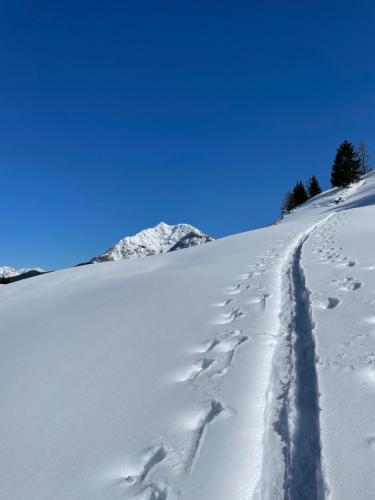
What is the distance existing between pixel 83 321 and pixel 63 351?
155cm

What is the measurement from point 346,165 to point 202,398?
58.5 meters

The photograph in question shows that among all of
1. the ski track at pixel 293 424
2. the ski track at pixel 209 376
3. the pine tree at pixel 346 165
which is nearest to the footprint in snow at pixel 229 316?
the ski track at pixel 209 376

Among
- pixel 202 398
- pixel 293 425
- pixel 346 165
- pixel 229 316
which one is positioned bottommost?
pixel 293 425

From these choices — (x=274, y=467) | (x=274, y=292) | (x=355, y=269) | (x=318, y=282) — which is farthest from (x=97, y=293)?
(x=274, y=467)

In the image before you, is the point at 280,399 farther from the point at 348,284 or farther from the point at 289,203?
the point at 289,203

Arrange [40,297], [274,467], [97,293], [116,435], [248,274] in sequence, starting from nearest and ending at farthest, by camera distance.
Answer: [274,467] → [116,435] → [248,274] → [97,293] → [40,297]

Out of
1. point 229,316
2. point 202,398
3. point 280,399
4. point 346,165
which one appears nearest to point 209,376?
point 202,398

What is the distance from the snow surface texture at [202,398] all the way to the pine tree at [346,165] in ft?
175

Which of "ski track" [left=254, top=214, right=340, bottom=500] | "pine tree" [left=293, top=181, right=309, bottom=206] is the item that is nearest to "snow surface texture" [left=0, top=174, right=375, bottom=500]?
"ski track" [left=254, top=214, right=340, bottom=500]

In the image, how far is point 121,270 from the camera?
13.8 m

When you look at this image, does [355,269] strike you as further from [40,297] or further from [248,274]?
[40,297]

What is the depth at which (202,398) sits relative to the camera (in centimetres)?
343

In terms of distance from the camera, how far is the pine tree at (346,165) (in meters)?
53.6

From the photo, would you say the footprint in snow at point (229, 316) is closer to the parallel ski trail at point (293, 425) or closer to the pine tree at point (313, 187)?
the parallel ski trail at point (293, 425)
